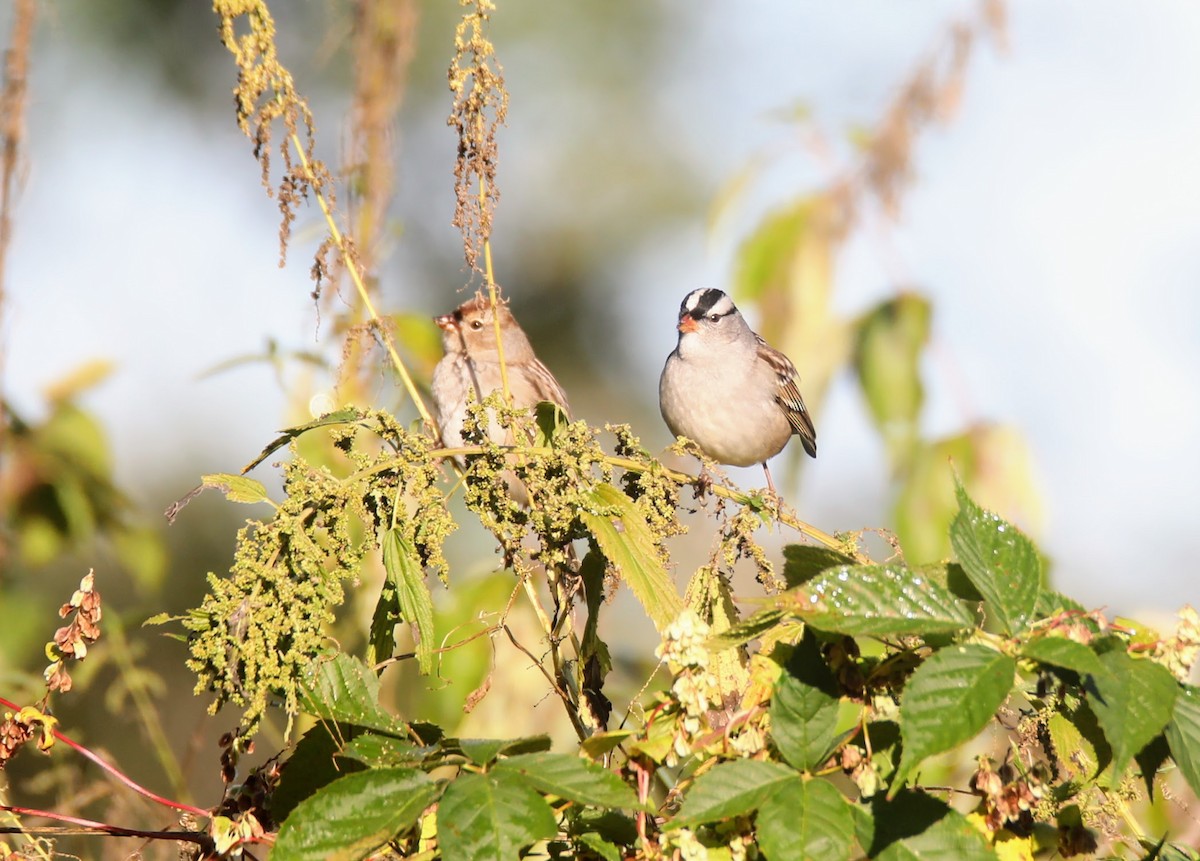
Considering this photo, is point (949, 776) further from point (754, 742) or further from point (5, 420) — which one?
point (5, 420)

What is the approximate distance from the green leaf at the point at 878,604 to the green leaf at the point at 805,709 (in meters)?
0.08

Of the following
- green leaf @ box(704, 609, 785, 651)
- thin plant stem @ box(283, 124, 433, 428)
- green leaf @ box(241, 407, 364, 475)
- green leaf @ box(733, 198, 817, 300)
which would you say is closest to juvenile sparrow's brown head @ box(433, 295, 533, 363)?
green leaf @ box(733, 198, 817, 300)

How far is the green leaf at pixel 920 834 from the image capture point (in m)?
1.32

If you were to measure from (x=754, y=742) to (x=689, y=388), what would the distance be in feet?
11.7

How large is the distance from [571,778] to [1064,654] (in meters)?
0.53

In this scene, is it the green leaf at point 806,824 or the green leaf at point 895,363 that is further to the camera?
the green leaf at point 895,363

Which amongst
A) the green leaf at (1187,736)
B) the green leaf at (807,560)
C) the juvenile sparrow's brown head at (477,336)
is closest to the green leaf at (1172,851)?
the green leaf at (1187,736)

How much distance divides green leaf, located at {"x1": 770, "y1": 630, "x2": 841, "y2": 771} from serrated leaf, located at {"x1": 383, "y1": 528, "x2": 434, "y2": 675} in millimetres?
500

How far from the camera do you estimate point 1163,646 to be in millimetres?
1359

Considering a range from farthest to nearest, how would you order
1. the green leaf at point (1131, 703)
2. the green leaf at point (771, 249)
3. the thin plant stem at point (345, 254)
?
1. the green leaf at point (771, 249)
2. the thin plant stem at point (345, 254)
3. the green leaf at point (1131, 703)

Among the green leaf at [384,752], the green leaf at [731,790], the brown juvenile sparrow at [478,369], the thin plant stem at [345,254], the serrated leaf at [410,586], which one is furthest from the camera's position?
the brown juvenile sparrow at [478,369]

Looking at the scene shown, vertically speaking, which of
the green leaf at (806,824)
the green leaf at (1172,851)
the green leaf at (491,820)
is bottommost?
the green leaf at (1172,851)

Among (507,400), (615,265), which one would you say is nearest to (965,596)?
(507,400)

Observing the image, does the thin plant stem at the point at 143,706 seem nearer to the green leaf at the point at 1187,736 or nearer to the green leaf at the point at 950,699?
the green leaf at the point at 950,699
